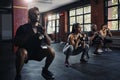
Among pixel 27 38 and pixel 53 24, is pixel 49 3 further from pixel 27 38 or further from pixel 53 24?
pixel 27 38

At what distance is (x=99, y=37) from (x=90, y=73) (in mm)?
3154

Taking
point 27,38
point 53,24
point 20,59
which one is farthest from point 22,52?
point 53,24

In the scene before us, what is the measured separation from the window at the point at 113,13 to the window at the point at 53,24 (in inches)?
274

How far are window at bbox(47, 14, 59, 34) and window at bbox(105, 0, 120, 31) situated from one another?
274 inches

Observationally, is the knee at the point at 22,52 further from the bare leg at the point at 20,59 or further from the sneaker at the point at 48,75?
the sneaker at the point at 48,75

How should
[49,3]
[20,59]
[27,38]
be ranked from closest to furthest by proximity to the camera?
[20,59], [27,38], [49,3]

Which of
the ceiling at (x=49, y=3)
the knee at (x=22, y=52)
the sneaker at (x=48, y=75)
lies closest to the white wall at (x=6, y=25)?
the ceiling at (x=49, y=3)

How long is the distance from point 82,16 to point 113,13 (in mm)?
3194

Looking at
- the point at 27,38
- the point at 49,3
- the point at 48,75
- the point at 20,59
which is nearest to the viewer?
the point at 20,59

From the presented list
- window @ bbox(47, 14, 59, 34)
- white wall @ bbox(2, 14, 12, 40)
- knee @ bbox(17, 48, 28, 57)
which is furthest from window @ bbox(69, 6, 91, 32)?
knee @ bbox(17, 48, 28, 57)

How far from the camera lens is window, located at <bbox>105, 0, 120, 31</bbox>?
970 centimetres

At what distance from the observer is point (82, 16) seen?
12867 mm

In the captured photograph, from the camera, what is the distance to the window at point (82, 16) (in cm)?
1218

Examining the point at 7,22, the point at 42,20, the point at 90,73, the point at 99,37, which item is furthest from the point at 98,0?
→ the point at 42,20
